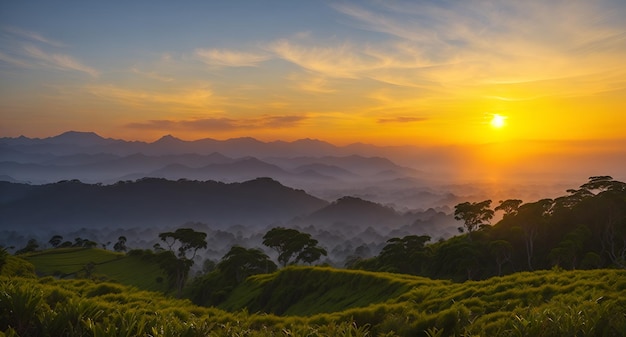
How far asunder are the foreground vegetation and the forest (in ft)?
0.18

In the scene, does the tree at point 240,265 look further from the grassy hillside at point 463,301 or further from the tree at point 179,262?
the grassy hillside at point 463,301

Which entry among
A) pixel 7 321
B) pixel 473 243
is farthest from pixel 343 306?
pixel 473 243

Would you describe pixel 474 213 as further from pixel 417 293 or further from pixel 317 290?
pixel 417 293

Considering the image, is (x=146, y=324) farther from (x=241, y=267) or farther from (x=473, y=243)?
(x=241, y=267)

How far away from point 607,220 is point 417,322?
2157 inches

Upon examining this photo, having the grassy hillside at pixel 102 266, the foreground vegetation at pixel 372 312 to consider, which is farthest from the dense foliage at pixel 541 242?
the grassy hillside at pixel 102 266

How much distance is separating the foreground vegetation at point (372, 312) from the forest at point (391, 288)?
0.06 meters

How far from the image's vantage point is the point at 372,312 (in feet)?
57.9

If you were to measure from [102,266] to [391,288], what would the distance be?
3473 inches

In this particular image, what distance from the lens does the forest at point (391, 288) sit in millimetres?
10984

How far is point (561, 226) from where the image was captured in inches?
2341

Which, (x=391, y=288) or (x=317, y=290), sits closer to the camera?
(x=391, y=288)

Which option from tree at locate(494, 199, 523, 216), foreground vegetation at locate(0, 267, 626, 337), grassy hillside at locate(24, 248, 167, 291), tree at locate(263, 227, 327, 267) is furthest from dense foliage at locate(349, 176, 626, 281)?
grassy hillside at locate(24, 248, 167, 291)

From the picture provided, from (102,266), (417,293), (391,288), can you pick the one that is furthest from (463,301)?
(102,266)
